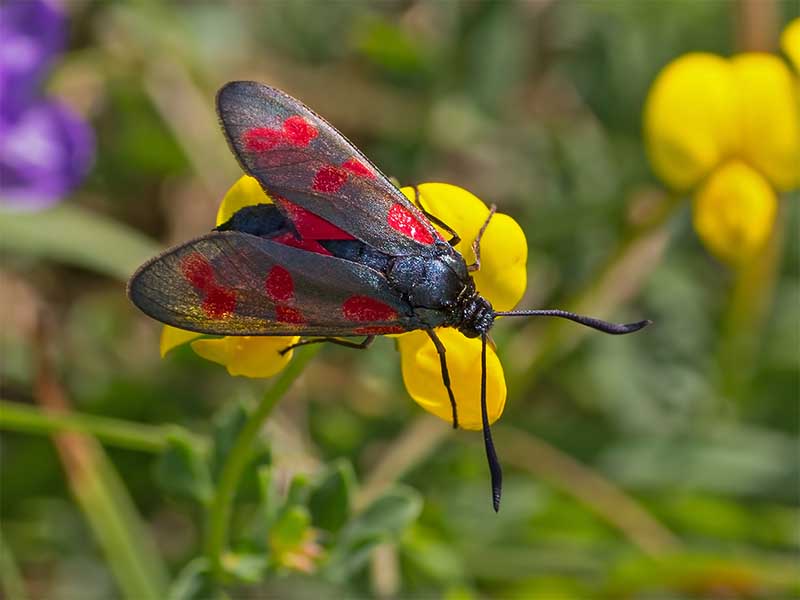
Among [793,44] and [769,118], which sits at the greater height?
[793,44]

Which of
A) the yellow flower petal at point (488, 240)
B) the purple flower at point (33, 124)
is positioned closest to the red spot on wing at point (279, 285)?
the yellow flower petal at point (488, 240)

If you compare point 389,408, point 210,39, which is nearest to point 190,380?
point 389,408

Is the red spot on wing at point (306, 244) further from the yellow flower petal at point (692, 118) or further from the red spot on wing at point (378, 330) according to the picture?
the yellow flower petal at point (692, 118)

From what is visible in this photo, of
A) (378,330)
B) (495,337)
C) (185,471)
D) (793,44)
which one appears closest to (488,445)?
(378,330)

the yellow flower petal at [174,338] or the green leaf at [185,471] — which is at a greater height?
the yellow flower petal at [174,338]

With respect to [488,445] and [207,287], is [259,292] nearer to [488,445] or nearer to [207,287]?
[207,287]

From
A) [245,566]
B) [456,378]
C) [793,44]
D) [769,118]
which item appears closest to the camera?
[456,378]
